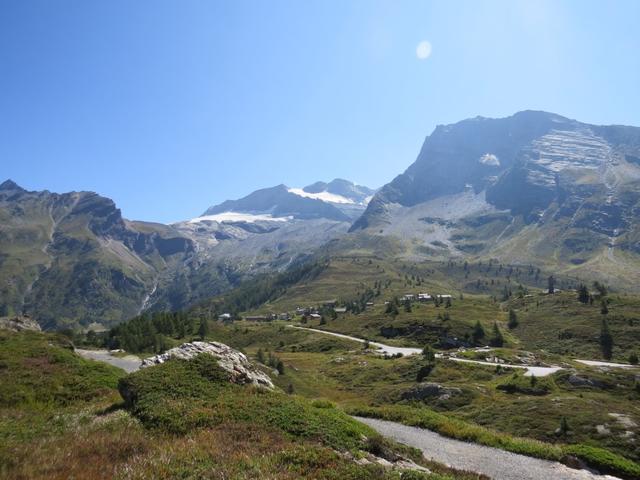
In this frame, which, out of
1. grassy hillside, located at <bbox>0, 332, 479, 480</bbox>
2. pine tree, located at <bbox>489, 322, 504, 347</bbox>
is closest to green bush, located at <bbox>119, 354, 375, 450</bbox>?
grassy hillside, located at <bbox>0, 332, 479, 480</bbox>

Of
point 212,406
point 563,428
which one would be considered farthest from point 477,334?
point 212,406

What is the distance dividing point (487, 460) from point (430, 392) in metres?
37.7

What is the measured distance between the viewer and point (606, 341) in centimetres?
11400

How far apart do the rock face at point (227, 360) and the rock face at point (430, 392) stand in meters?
36.1

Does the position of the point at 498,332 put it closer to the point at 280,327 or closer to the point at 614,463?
the point at 280,327

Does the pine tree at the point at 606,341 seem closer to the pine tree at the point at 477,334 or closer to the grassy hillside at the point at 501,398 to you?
the grassy hillside at the point at 501,398

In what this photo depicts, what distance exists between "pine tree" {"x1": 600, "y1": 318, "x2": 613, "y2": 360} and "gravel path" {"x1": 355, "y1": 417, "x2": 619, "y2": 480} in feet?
339

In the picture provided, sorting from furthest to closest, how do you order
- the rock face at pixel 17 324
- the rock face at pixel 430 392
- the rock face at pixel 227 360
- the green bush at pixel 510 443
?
the rock face at pixel 17 324 < the rock face at pixel 430 392 < the rock face at pixel 227 360 < the green bush at pixel 510 443

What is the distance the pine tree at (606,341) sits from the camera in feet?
359

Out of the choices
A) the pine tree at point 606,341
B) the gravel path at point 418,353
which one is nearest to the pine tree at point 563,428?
the gravel path at point 418,353

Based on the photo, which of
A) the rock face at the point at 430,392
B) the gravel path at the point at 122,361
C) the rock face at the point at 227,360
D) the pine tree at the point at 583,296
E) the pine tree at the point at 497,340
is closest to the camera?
the rock face at the point at 227,360

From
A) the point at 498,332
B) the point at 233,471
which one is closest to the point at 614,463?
the point at 233,471

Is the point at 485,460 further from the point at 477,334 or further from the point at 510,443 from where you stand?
the point at 477,334

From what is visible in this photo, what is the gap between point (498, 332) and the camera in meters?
132
